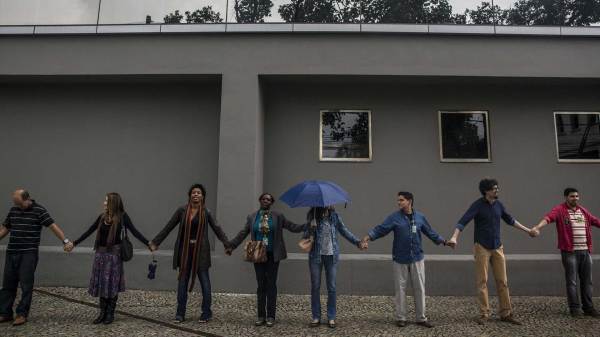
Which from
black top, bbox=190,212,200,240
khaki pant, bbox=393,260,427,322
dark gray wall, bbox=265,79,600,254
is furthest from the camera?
dark gray wall, bbox=265,79,600,254

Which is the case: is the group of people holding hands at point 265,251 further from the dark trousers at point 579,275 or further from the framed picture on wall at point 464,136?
the framed picture on wall at point 464,136

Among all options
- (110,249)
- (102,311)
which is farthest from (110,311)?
(110,249)

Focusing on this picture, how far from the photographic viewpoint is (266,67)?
7.19m

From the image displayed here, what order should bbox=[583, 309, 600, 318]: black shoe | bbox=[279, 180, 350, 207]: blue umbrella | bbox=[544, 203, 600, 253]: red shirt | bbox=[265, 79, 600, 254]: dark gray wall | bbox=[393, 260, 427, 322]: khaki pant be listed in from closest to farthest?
bbox=[279, 180, 350, 207]: blue umbrella < bbox=[393, 260, 427, 322]: khaki pant < bbox=[583, 309, 600, 318]: black shoe < bbox=[544, 203, 600, 253]: red shirt < bbox=[265, 79, 600, 254]: dark gray wall

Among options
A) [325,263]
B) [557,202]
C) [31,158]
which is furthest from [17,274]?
[557,202]

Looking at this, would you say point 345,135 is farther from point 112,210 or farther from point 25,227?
point 25,227

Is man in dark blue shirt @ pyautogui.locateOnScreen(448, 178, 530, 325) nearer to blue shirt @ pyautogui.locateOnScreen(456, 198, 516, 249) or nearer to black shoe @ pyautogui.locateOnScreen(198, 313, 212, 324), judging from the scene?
blue shirt @ pyautogui.locateOnScreen(456, 198, 516, 249)

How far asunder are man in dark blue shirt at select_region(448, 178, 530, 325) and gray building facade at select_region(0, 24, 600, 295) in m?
1.53

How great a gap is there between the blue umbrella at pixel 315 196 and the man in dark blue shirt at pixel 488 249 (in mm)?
1728

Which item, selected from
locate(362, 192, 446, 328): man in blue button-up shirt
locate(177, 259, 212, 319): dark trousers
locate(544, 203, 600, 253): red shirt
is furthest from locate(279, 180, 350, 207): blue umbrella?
locate(544, 203, 600, 253): red shirt

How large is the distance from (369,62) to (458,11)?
2.14m

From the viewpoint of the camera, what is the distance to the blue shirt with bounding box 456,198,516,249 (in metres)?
5.13

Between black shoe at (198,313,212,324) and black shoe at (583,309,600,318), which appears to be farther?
black shoe at (583,309,600,318)

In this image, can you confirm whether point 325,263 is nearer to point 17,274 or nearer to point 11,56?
point 17,274
